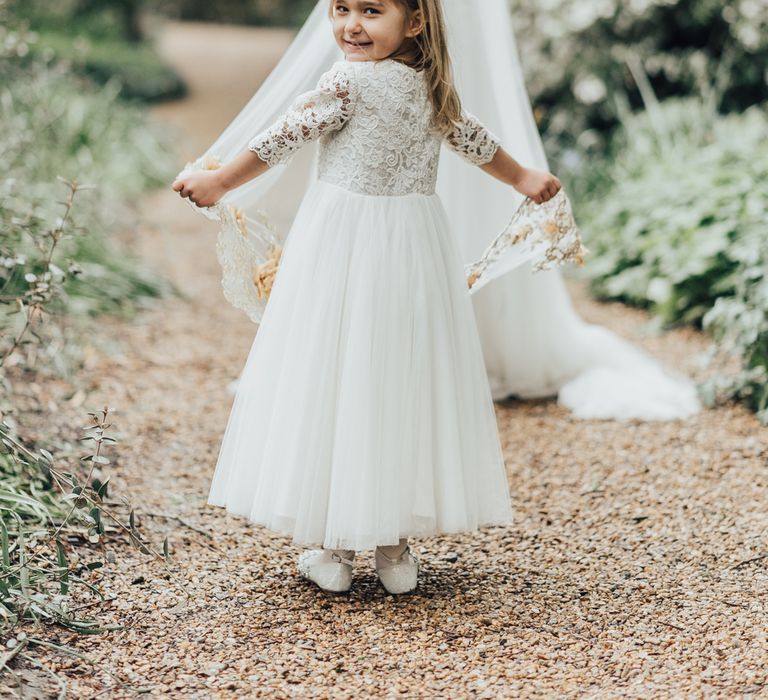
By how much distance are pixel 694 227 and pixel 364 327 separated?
3.17 m

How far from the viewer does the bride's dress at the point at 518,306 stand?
13.0 feet

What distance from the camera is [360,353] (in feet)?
8.26

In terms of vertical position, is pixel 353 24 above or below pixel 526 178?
above

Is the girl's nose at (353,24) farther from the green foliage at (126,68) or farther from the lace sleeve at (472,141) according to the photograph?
the green foliage at (126,68)

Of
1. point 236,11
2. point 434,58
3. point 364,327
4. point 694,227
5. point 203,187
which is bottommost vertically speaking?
point 236,11

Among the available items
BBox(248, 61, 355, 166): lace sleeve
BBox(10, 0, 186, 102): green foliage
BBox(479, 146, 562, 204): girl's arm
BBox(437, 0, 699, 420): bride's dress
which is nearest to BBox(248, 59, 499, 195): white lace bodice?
BBox(248, 61, 355, 166): lace sleeve

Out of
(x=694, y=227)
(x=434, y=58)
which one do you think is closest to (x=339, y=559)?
(x=434, y=58)

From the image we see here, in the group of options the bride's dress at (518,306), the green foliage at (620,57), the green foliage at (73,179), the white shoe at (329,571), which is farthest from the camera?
the green foliage at (620,57)

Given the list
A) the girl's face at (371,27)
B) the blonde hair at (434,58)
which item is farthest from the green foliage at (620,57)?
the girl's face at (371,27)

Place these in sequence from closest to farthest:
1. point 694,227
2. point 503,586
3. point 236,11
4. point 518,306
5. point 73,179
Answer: point 503,586
point 73,179
point 518,306
point 694,227
point 236,11

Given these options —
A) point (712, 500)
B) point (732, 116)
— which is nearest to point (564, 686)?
point (712, 500)

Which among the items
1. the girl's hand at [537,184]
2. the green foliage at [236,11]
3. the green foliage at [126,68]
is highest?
the girl's hand at [537,184]

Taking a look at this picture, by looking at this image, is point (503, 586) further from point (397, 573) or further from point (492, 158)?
point (492, 158)

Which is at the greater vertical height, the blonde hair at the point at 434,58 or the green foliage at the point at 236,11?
the blonde hair at the point at 434,58
